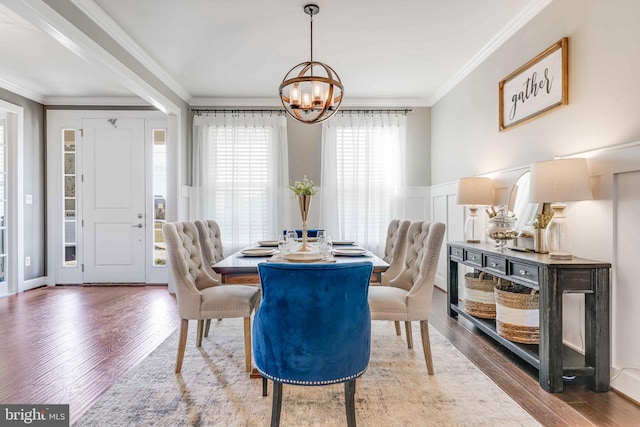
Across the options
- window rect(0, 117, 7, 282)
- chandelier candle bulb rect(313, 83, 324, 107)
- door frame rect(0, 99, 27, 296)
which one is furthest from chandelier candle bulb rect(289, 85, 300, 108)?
window rect(0, 117, 7, 282)

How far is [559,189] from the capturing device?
2125 mm

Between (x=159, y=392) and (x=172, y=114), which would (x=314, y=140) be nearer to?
(x=172, y=114)

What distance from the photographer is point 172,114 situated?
15.3 feet

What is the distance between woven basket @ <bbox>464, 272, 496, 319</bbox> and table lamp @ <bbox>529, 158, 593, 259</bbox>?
844mm

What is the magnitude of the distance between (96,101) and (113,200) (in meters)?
1.40

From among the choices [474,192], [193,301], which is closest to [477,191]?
[474,192]

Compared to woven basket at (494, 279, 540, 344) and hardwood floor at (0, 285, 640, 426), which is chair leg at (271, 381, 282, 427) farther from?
woven basket at (494, 279, 540, 344)

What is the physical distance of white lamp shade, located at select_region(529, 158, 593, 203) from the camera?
2090 mm

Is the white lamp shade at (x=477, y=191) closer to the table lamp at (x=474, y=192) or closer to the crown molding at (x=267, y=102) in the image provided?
the table lamp at (x=474, y=192)

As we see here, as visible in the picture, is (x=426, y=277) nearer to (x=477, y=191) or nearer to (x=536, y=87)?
(x=477, y=191)

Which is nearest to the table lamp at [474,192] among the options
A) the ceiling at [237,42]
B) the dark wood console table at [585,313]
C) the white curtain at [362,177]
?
the dark wood console table at [585,313]

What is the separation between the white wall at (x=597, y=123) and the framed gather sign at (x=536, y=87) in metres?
0.05

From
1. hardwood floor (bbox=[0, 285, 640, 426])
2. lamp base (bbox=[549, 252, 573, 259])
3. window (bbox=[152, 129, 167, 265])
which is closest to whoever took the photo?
hardwood floor (bbox=[0, 285, 640, 426])

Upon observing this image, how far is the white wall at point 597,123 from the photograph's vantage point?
1.98m
